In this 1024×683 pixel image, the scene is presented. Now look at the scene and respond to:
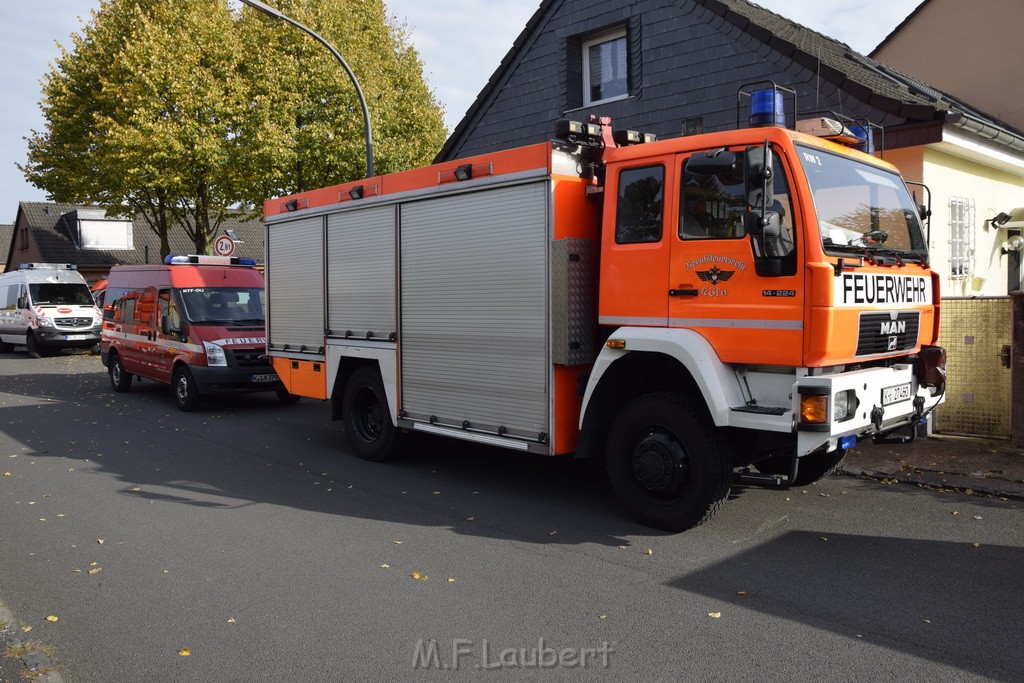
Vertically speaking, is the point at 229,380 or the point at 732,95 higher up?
the point at 732,95

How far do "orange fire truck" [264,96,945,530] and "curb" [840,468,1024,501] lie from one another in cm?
91

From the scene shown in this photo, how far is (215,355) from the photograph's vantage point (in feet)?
39.4

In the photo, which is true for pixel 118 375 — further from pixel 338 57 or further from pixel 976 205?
pixel 976 205

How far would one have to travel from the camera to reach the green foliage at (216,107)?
23.7 metres

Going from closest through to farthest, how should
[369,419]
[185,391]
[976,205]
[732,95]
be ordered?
[369,419]
[976,205]
[732,95]
[185,391]

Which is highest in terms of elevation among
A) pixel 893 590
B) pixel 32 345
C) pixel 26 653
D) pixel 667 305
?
pixel 667 305

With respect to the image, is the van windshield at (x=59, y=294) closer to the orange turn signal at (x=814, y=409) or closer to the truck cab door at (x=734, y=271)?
the truck cab door at (x=734, y=271)

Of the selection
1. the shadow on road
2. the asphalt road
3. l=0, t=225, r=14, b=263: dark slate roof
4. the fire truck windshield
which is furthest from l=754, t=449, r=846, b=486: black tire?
l=0, t=225, r=14, b=263: dark slate roof

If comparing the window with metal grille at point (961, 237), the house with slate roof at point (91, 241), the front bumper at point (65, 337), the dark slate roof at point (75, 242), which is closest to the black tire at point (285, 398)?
the window with metal grille at point (961, 237)

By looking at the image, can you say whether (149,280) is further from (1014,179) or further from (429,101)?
(429,101)

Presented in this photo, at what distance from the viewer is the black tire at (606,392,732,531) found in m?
5.50

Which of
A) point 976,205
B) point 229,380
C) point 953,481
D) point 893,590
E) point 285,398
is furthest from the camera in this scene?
point 285,398

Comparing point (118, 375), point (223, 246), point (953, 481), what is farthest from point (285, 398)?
point (953, 481)

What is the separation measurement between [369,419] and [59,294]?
19.9 m
